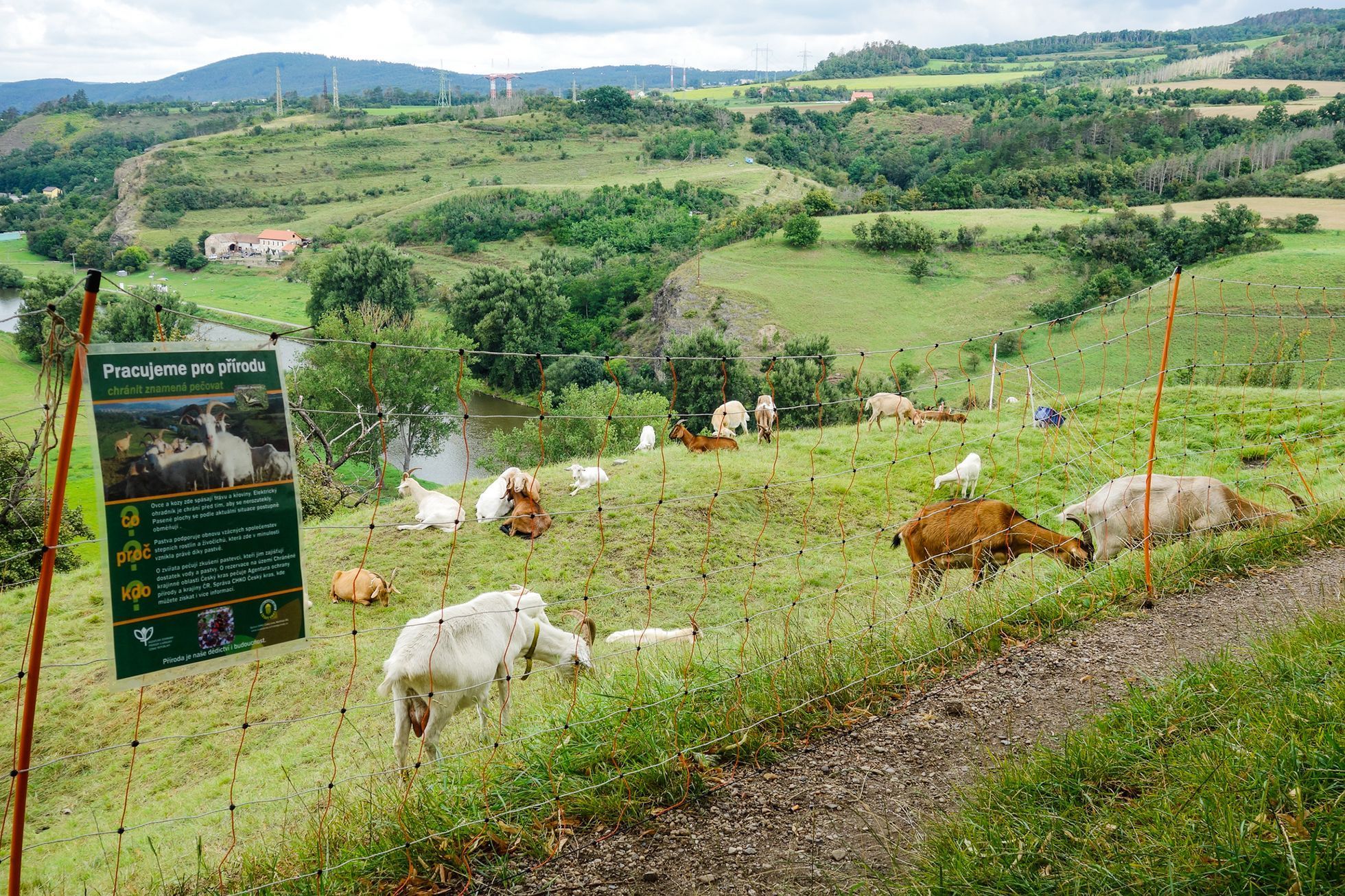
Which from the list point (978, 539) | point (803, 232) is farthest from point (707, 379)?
point (978, 539)

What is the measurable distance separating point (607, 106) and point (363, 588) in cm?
16537

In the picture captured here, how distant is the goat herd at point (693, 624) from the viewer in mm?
5734

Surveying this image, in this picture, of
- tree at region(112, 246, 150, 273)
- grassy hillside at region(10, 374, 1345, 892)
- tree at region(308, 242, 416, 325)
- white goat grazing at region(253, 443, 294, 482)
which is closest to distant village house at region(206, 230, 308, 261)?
tree at region(112, 246, 150, 273)

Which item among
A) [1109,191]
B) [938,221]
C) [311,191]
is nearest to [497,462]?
[938,221]

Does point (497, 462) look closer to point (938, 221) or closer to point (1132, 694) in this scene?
point (1132, 694)

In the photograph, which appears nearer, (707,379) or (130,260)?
(707,379)

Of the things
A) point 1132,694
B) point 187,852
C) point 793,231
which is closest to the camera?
point 1132,694

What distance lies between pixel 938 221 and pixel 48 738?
273 feet

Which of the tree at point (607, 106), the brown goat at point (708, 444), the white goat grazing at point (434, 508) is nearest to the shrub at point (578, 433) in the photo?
the brown goat at point (708, 444)

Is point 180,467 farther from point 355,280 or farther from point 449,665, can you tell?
point 355,280

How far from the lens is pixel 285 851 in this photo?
11.9 feet

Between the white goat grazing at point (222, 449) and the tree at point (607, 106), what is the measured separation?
16742 cm

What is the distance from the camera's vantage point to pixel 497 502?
44.2 feet

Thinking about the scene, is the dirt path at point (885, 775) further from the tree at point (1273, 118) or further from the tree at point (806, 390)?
the tree at point (1273, 118)
